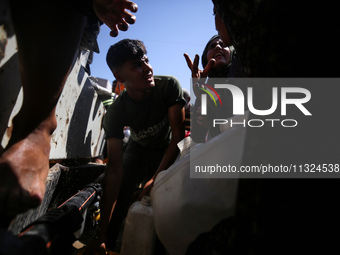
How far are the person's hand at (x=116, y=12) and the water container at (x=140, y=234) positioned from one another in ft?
3.19

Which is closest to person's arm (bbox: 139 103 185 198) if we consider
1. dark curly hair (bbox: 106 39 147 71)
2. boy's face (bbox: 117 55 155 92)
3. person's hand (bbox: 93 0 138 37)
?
boy's face (bbox: 117 55 155 92)

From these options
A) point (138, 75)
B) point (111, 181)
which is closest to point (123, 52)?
point (138, 75)

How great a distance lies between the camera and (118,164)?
198cm

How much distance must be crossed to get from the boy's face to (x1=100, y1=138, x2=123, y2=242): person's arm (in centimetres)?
61

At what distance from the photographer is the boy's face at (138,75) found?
79.0 inches

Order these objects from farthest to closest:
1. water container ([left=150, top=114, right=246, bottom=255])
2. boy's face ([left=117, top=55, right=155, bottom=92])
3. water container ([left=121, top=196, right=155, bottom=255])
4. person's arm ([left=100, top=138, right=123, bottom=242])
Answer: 1. boy's face ([left=117, top=55, right=155, bottom=92])
2. person's arm ([left=100, top=138, right=123, bottom=242])
3. water container ([left=121, top=196, right=155, bottom=255])
4. water container ([left=150, top=114, right=246, bottom=255])

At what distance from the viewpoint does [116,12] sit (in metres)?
0.98

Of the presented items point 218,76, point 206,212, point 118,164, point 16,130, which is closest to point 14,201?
point 16,130

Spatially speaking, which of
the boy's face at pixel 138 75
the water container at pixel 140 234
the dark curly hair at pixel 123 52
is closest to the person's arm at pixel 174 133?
the boy's face at pixel 138 75

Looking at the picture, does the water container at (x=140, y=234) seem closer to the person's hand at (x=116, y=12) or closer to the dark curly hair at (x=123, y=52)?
the person's hand at (x=116, y=12)

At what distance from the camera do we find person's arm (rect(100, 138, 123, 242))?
172cm

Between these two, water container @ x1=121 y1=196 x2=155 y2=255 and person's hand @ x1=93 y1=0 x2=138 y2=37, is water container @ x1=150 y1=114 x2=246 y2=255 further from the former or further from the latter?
person's hand @ x1=93 y1=0 x2=138 y2=37

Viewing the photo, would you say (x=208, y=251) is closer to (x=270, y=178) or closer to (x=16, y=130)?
(x=270, y=178)

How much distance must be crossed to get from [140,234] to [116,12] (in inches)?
44.2
